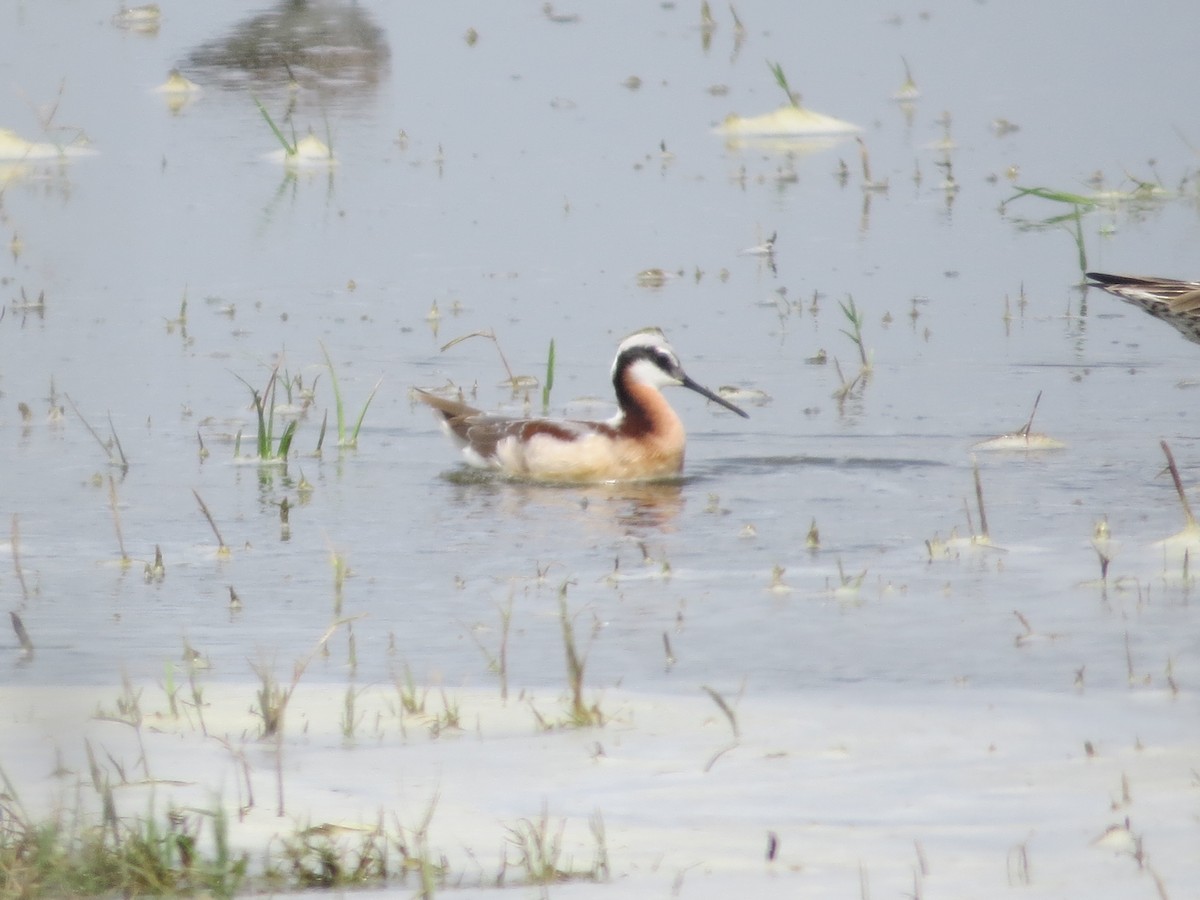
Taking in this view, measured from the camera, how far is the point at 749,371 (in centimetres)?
1068

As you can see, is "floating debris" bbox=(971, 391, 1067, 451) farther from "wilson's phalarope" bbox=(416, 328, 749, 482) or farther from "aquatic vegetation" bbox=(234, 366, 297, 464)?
"aquatic vegetation" bbox=(234, 366, 297, 464)

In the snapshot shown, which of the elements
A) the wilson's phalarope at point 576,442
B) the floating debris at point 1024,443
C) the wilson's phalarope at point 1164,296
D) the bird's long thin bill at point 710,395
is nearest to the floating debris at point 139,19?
the bird's long thin bill at point 710,395

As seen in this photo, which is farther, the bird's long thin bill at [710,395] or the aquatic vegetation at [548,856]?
the bird's long thin bill at [710,395]

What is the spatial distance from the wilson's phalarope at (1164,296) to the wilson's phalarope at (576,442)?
7.21 ft

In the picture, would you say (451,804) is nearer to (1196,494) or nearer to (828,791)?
(828,791)

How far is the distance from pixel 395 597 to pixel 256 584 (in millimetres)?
540

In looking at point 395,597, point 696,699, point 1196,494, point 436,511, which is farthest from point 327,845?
point 1196,494

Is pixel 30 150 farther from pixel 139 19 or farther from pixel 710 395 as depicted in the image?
pixel 710 395

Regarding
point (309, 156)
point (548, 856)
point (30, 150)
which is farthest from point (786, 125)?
point (548, 856)

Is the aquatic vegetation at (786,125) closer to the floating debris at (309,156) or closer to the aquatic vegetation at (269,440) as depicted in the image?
the floating debris at (309,156)

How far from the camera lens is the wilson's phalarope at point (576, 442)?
9.15 m

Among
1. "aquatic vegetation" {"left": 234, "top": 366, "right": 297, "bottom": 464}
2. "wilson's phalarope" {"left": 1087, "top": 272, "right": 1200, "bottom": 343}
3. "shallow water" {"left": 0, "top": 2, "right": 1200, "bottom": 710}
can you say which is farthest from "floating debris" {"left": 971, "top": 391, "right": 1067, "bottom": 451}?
"aquatic vegetation" {"left": 234, "top": 366, "right": 297, "bottom": 464}

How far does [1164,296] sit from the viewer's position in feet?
32.1

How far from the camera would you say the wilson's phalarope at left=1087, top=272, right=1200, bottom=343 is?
9648 millimetres
